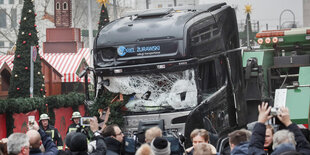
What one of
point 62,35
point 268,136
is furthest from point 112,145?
point 62,35

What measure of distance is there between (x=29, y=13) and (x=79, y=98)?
13.3 ft

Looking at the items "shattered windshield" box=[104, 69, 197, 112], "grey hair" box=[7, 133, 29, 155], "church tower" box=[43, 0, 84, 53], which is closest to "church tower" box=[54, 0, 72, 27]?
"church tower" box=[43, 0, 84, 53]

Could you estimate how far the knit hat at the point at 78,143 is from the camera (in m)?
7.94

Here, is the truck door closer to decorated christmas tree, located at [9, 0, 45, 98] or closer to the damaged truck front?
the damaged truck front

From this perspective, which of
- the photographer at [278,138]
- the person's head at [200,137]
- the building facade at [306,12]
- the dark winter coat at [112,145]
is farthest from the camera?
the building facade at [306,12]

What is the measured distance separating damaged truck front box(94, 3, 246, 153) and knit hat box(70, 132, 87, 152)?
5302 millimetres

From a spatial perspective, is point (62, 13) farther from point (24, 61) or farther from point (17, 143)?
point (17, 143)

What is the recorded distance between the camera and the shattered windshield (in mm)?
13375

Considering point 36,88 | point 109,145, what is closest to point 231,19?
point 109,145

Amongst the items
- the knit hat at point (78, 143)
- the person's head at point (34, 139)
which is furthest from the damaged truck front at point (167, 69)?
the person's head at point (34, 139)

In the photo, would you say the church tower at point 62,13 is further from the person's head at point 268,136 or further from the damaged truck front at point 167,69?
the person's head at point 268,136

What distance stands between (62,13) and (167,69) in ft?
112

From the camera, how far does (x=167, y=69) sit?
13.4m

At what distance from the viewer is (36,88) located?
23.3m
